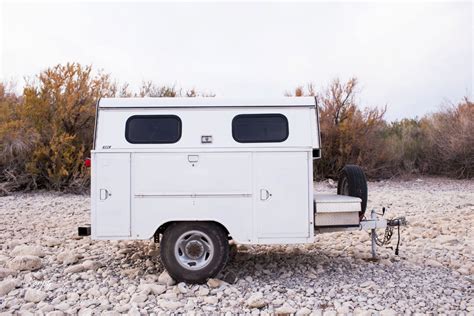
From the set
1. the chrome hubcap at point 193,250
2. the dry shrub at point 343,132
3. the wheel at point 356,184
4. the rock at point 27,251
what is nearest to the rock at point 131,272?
the chrome hubcap at point 193,250

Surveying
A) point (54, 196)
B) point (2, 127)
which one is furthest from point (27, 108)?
point (54, 196)

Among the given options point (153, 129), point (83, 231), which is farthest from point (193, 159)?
point (83, 231)

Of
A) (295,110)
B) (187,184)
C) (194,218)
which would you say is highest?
(295,110)

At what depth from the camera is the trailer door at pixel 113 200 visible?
5336mm

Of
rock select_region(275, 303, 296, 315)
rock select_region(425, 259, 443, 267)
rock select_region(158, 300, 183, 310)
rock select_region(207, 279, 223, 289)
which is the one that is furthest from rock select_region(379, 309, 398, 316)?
rock select_region(158, 300, 183, 310)

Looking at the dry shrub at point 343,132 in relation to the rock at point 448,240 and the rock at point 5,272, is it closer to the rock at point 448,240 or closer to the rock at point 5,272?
the rock at point 448,240

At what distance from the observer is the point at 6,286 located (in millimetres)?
5250

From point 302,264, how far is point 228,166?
2044mm

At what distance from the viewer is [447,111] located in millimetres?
20375

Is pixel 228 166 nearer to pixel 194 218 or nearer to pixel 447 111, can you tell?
pixel 194 218

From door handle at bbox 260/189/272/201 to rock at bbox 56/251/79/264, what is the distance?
3.06 metres

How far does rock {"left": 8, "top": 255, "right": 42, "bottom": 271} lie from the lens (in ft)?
19.7

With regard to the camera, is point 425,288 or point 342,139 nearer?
point 425,288

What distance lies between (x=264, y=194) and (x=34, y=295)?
2929 mm
